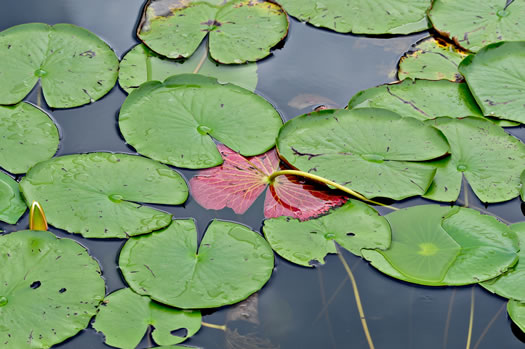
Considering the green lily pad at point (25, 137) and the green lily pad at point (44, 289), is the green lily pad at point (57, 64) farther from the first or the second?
the green lily pad at point (44, 289)

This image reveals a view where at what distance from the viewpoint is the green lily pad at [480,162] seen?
278cm

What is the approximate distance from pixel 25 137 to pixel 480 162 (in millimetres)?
2292

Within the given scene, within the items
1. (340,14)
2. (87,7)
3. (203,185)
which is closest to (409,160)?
(203,185)

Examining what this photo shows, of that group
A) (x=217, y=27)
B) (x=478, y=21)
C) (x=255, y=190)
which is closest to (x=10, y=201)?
(x=255, y=190)

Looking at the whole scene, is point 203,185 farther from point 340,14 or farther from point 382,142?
point 340,14

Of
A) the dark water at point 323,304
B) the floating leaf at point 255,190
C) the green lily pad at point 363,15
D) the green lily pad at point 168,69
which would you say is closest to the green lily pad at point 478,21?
the green lily pad at point 363,15

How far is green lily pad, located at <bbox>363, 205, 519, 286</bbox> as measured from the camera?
244cm

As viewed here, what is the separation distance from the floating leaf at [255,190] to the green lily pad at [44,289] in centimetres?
64

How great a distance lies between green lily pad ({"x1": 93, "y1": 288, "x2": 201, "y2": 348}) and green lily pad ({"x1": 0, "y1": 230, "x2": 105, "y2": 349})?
0.07 m

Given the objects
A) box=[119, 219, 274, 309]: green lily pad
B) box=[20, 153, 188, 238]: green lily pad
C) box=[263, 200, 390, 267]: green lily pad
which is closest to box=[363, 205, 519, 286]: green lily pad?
box=[263, 200, 390, 267]: green lily pad

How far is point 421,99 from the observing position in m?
3.15

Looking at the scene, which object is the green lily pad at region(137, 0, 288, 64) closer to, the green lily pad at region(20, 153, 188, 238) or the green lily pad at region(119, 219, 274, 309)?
the green lily pad at region(20, 153, 188, 238)

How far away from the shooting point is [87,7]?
3725 millimetres

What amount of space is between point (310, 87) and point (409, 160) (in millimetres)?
788
